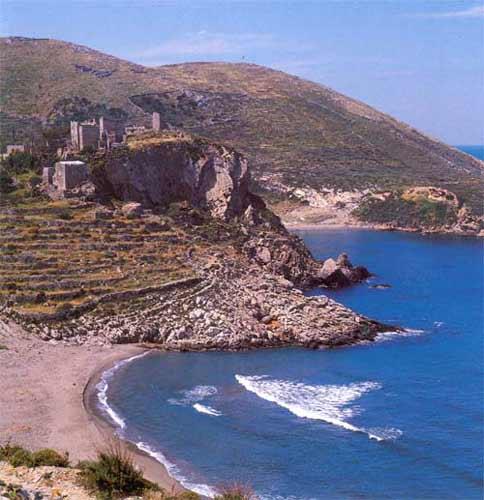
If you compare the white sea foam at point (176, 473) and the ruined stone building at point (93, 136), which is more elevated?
the ruined stone building at point (93, 136)

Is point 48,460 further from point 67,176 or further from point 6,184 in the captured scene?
point 6,184

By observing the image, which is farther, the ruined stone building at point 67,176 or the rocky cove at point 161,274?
the ruined stone building at point 67,176

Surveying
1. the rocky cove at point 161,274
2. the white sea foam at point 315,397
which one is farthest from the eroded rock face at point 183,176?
the white sea foam at point 315,397

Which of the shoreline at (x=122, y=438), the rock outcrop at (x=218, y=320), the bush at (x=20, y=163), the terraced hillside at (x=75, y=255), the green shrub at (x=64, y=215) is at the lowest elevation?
the shoreline at (x=122, y=438)

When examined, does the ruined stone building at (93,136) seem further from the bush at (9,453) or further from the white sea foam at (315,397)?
the bush at (9,453)

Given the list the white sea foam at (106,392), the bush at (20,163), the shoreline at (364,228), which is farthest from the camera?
the shoreline at (364,228)

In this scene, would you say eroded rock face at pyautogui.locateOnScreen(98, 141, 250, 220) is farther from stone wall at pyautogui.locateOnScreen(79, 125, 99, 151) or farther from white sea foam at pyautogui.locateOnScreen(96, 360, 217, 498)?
white sea foam at pyautogui.locateOnScreen(96, 360, 217, 498)

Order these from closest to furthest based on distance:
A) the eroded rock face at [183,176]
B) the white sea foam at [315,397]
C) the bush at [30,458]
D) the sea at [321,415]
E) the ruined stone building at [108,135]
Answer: the bush at [30,458] → the sea at [321,415] → the white sea foam at [315,397] → the eroded rock face at [183,176] → the ruined stone building at [108,135]
